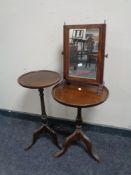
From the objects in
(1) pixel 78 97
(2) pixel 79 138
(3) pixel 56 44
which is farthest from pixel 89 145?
(3) pixel 56 44

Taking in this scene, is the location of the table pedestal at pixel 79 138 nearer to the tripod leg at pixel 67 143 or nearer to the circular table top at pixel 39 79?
the tripod leg at pixel 67 143

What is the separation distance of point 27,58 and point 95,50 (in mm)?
724

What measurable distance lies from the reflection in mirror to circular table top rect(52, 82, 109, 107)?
107mm

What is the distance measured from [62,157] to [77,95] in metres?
0.60

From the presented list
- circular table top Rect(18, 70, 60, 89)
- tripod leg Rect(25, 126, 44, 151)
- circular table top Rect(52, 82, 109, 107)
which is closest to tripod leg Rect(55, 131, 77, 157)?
tripod leg Rect(25, 126, 44, 151)

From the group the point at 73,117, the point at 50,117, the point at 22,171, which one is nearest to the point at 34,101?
the point at 50,117

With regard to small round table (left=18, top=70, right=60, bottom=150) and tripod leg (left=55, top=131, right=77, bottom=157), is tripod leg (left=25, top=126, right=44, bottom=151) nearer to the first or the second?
small round table (left=18, top=70, right=60, bottom=150)

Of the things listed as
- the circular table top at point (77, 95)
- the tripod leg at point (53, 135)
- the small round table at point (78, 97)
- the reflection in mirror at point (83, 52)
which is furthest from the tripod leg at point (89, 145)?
the reflection in mirror at point (83, 52)

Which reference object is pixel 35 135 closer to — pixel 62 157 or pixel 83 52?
pixel 62 157

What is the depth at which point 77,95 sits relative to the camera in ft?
5.09

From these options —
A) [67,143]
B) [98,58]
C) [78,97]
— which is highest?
[98,58]

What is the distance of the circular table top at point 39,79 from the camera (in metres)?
1.56

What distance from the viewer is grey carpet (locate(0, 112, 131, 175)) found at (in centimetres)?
164

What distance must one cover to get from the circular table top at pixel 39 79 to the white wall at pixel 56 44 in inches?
6.0
